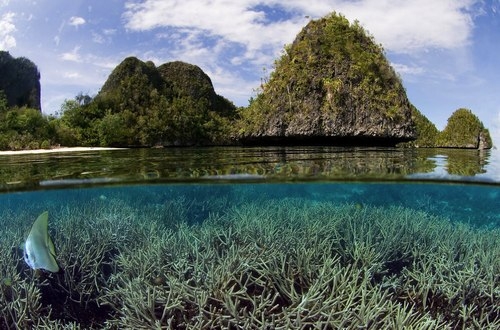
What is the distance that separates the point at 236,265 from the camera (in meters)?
5.27

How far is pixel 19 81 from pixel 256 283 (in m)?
53.4

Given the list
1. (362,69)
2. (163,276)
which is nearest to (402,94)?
(362,69)

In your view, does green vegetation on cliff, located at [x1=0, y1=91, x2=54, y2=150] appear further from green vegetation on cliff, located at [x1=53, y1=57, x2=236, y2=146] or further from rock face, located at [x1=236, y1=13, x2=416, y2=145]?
rock face, located at [x1=236, y1=13, x2=416, y2=145]

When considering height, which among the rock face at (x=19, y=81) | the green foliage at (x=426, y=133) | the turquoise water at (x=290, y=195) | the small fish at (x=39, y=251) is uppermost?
the rock face at (x=19, y=81)

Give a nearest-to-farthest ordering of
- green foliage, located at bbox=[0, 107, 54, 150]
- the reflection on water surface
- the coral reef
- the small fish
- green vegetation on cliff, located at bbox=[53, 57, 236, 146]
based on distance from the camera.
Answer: the small fish → the coral reef → the reflection on water surface → green foliage, located at bbox=[0, 107, 54, 150] → green vegetation on cliff, located at bbox=[53, 57, 236, 146]

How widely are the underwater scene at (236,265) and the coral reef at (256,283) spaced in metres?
0.02

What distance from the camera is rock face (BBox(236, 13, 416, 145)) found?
2367 cm

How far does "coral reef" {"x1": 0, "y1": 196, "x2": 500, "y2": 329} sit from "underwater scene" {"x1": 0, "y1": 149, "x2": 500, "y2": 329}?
0.02 m

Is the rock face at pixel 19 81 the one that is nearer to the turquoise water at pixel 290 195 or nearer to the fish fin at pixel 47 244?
the turquoise water at pixel 290 195

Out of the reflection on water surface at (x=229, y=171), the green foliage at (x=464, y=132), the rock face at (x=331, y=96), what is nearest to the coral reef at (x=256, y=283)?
the reflection on water surface at (x=229, y=171)

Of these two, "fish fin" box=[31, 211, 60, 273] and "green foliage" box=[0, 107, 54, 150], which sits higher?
"green foliage" box=[0, 107, 54, 150]

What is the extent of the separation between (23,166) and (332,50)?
21249 mm

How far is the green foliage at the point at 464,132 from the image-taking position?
3581cm

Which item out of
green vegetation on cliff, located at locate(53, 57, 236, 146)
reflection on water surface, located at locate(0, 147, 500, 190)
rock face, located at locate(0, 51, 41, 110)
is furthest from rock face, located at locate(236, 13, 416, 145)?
rock face, located at locate(0, 51, 41, 110)
